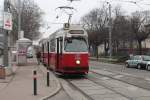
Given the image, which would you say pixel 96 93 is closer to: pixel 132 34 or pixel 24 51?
pixel 24 51

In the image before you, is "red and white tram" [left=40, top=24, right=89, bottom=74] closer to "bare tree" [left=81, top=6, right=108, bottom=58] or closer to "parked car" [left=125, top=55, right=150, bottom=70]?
"parked car" [left=125, top=55, right=150, bottom=70]

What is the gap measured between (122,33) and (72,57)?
48196mm

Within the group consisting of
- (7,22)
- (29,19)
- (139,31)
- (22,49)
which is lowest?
(22,49)

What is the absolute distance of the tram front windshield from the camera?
82.0 ft

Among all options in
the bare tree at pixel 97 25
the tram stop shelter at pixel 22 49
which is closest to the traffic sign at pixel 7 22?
the tram stop shelter at pixel 22 49

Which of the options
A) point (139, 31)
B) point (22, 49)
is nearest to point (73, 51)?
point (22, 49)

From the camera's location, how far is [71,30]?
25266 mm

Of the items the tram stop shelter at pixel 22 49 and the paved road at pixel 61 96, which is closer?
the paved road at pixel 61 96

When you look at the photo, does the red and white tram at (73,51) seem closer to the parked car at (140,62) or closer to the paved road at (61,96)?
the paved road at (61,96)

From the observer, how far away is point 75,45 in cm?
2511

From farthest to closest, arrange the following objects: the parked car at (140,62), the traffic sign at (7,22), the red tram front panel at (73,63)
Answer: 1. the parked car at (140,62)
2. the red tram front panel at (73,63)
3. the traffic sign at (7,22)

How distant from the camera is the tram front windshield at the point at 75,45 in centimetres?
2499

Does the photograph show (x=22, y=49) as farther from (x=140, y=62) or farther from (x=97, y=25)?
(x=97, y=25)

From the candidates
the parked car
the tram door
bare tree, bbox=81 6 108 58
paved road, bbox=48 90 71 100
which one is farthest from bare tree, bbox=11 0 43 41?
paved road, bbox=48 90 71 100
